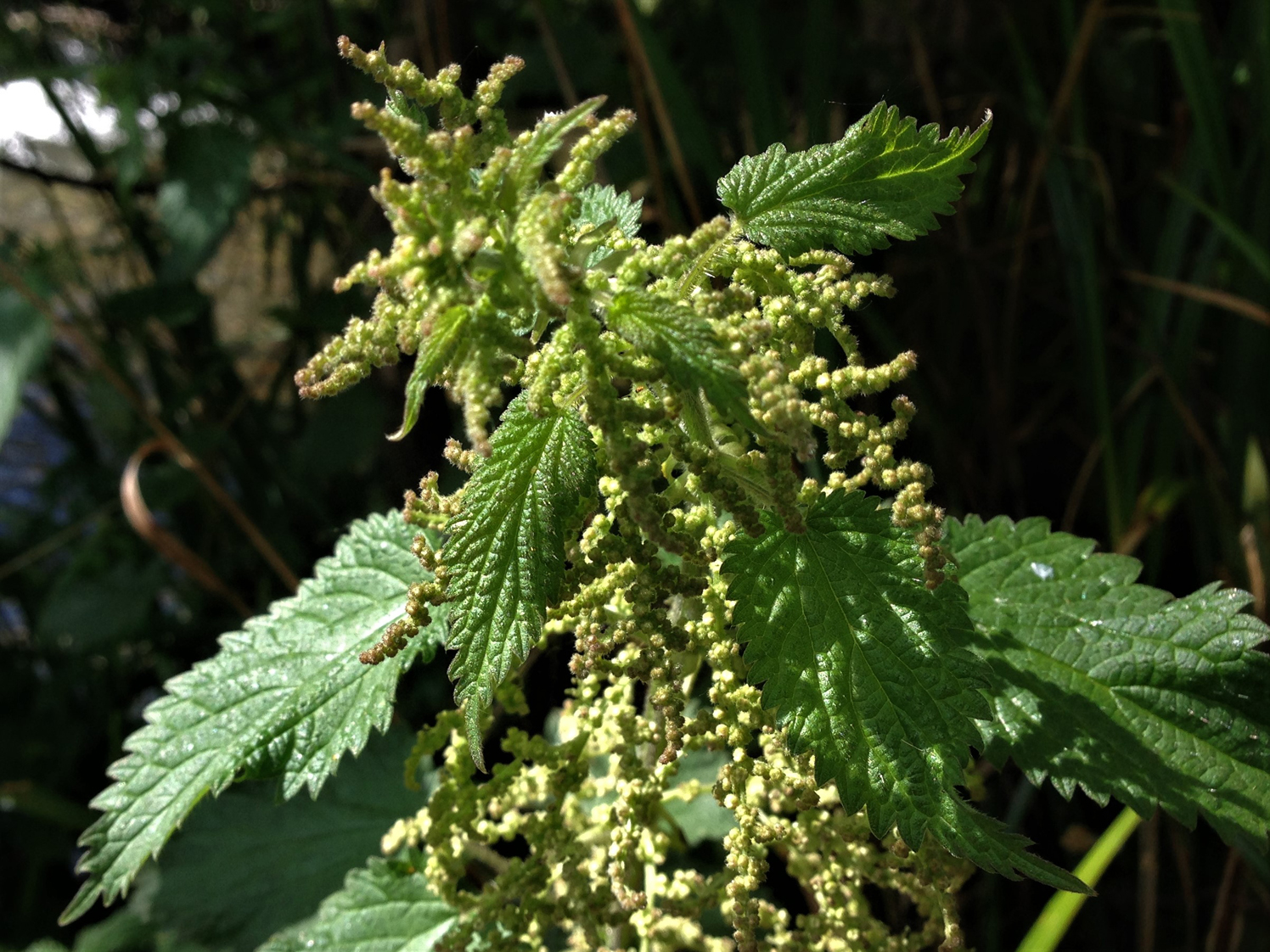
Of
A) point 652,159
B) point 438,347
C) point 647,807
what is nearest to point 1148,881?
point 647,807

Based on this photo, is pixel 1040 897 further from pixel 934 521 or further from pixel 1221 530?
pixel 934 521

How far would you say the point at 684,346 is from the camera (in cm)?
83

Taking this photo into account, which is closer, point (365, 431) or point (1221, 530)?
point (1221, 530)

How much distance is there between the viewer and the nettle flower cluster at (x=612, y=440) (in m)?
0.84

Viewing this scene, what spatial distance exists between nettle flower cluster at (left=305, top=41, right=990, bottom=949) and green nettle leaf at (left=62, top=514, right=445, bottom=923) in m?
0.22

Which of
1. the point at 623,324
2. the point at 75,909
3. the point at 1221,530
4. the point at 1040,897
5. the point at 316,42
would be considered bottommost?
the point at 1040,897

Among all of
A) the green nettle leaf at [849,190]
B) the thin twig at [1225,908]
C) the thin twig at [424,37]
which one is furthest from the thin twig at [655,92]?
the thin twig at [1225,908]

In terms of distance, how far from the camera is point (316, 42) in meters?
3.08

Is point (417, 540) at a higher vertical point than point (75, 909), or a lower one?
higher

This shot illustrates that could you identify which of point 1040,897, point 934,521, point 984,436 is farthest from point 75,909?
point 984,436

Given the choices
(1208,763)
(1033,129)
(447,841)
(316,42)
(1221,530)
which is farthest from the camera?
(316,42)

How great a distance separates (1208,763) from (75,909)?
1223mm

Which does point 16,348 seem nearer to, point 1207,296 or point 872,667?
point 872,667

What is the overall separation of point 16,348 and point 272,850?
147 centimetres
